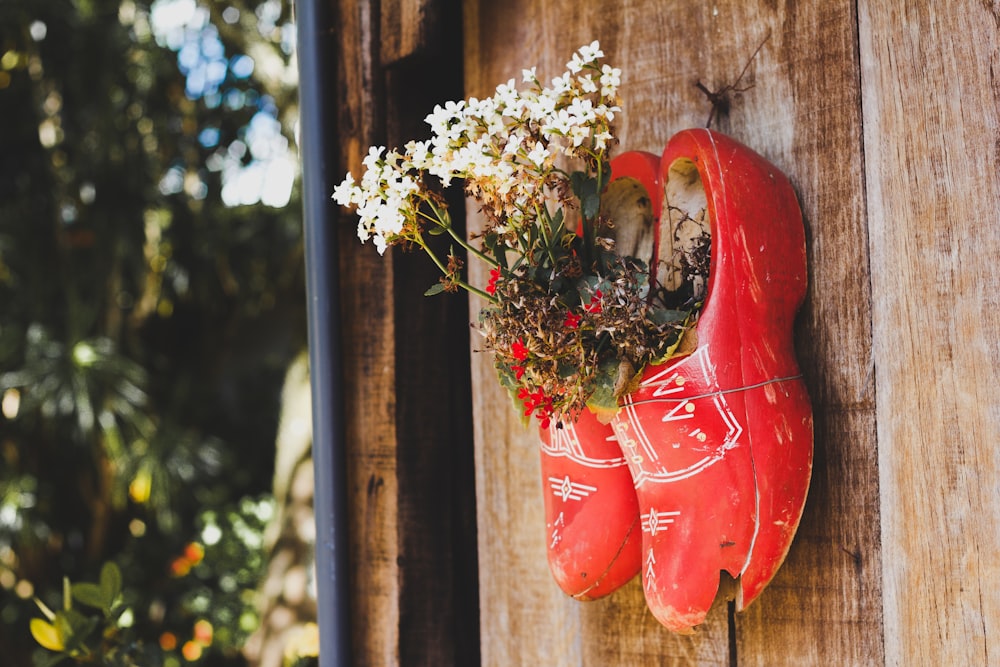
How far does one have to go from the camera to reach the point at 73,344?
3.01 metres

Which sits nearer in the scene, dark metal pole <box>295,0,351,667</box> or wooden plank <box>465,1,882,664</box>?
wooden plank <box>465,1,882,664</box>

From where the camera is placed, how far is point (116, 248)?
3109 millimetres

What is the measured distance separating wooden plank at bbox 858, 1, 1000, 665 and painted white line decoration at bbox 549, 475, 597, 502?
0.35 metres

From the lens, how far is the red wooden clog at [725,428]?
922 mm

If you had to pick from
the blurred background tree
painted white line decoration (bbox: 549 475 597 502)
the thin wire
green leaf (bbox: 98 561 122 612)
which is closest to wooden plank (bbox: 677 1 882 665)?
the thin wire

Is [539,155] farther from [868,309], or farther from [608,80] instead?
[868,309]

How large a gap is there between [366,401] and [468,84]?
56 centimetres

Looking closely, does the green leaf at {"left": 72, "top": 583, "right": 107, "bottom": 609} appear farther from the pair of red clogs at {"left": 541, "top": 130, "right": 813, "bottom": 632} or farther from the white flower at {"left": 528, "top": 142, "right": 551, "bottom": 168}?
the white flower at {"left": 528, "top": 142, "right": 551, "bottom": 168}

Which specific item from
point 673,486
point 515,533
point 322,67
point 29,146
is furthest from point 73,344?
point 673,486

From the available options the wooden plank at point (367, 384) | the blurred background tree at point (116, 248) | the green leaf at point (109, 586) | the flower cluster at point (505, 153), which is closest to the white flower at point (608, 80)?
the flower cluster at point (505, 153)

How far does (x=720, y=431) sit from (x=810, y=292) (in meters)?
0.26

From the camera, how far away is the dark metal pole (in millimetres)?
1372

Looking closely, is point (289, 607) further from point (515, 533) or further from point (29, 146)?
point (29, 146)

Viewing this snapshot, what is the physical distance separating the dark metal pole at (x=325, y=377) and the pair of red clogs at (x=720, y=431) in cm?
49
